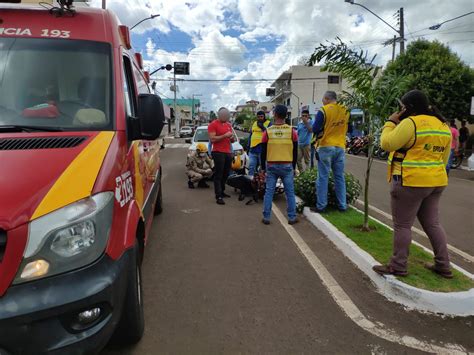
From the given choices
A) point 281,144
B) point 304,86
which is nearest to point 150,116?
point 281,144

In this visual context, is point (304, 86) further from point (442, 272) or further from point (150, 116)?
point (150, 116)

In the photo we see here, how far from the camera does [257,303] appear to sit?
3.57m

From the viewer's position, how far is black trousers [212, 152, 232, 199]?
25.7ft

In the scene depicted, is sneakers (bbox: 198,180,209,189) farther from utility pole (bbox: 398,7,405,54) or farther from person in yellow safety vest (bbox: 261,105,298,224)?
utility pole (bbox: 398,7,405,54)

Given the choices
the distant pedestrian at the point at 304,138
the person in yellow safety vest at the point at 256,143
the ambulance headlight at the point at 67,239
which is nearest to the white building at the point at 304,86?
the distant pedestrian at the point at 304,138

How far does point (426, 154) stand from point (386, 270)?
4.01 ft

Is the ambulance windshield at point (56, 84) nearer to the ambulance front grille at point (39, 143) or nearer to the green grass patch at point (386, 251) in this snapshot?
the ambulance front grille at point (39, 143)

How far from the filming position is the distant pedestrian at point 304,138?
10.5 meters

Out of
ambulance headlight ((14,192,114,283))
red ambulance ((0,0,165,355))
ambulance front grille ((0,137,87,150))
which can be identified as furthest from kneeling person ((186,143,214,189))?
ambulance headlight ((14,192,114,283))

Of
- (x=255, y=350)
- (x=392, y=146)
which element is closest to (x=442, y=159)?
(x=392, y=146)

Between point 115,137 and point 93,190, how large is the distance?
0.61 metres

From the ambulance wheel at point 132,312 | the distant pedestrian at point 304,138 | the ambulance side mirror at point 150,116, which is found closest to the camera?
the ambulance wheel at point 132,312

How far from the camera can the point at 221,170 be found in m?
7.84

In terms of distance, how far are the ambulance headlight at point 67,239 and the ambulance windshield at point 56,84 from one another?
867 millimetres
